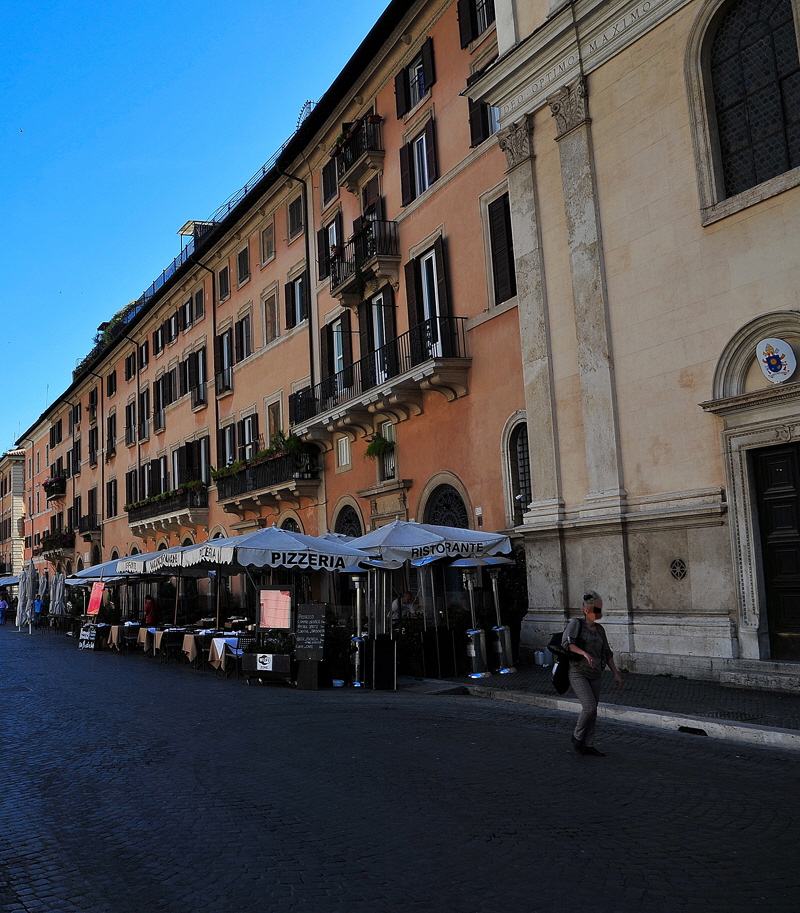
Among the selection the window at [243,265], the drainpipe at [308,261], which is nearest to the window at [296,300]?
the drainpipe at [308,261]

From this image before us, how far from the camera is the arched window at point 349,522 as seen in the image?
25.2 m

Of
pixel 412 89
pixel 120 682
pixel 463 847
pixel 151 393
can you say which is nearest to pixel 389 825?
pixel 463 847

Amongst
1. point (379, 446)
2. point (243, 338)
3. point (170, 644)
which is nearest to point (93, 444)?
point (243, 338)

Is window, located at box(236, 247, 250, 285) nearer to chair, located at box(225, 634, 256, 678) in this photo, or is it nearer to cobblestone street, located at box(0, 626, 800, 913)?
chair, located at box(225, 634, 256, 678)

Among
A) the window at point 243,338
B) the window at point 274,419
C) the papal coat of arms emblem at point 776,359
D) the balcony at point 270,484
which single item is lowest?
the papal coat of arms emblem at point 776,359

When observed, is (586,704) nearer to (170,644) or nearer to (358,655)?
(358,655)

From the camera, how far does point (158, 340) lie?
43250 mm

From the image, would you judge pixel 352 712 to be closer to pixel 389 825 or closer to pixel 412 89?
pixel 389 825

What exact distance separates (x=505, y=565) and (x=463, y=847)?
12.2 meters

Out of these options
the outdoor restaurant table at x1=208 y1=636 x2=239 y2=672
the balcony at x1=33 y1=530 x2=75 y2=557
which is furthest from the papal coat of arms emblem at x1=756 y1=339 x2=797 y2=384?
the balcony at x1=33 y1=530 x2=75 y2=557

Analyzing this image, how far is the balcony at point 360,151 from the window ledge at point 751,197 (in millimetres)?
12314

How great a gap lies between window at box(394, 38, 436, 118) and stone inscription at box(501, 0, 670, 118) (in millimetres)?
4767

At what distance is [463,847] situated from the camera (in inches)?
218

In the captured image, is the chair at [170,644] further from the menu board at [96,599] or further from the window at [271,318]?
the window at [271,318]
